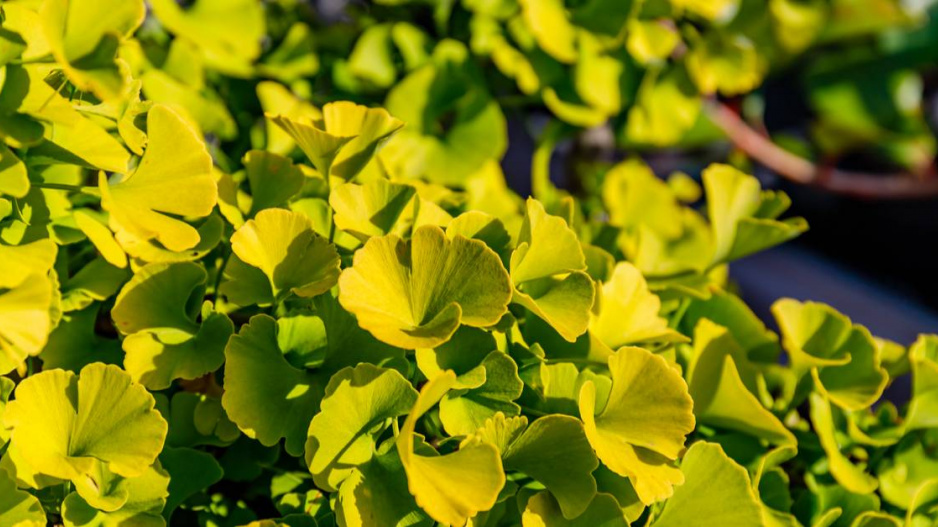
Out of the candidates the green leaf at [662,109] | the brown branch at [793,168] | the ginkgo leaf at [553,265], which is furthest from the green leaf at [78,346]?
the brown branch at [793,168]

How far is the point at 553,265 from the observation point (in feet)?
1.35

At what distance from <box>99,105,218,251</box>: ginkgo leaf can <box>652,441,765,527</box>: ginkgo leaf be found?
27 centimetres

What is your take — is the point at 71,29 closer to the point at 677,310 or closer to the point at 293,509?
the point at 293,509

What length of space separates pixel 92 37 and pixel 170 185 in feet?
0.24

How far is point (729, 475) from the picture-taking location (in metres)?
0.41

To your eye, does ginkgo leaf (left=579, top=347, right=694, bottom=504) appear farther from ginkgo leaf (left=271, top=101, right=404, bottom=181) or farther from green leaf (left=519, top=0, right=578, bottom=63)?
green leaf (left=519, top=0, right=578, bottom=63)

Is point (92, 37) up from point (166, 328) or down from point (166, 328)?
up

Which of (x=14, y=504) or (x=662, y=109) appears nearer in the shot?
(x=14, y=504)

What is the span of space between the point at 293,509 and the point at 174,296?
125mm

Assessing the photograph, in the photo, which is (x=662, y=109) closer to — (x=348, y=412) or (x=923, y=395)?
(x=923, y=395)

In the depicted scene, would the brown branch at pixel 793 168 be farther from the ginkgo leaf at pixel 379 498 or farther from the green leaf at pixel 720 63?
the ginkgo leaf at pixel 379 498

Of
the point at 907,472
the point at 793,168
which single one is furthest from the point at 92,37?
the point at 793,168

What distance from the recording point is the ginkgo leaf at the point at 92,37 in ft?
1.14

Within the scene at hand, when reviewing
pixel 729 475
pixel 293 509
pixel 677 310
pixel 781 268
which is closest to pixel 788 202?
pixel 677 310
